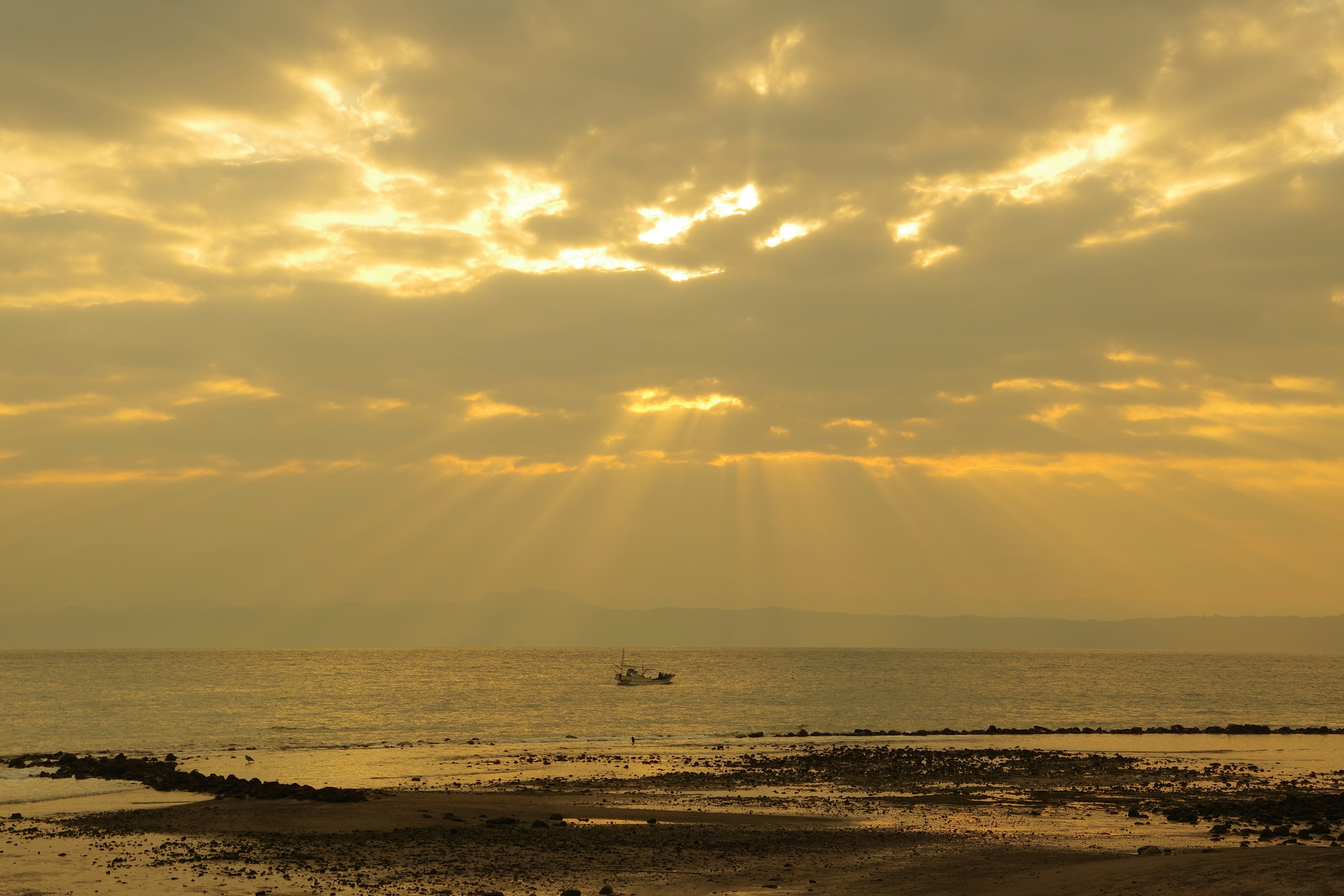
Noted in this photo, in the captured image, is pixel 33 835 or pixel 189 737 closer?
pixel 33 835

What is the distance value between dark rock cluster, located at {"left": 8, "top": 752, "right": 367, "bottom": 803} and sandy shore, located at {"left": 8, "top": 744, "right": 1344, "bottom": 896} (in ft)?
4.66

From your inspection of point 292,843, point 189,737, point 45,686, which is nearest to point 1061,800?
point 292,843

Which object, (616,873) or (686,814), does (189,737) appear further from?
(616,873)

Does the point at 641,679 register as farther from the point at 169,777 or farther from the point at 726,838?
the point at 726,838

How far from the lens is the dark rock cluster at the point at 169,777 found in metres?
36.7

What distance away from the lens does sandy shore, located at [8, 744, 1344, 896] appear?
21219 millimetres

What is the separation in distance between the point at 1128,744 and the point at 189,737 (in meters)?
68.1

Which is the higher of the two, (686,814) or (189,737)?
(686,814)

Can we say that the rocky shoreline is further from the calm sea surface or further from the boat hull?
the boat hull

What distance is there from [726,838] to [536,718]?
223 ft

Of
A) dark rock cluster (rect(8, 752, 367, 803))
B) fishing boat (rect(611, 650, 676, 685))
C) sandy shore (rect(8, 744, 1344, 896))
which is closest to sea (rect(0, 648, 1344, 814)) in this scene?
dark rock cluster (rect(8, 752, 367, 803))

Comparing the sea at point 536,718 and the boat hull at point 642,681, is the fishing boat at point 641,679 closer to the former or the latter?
the boat hull at point 642,681

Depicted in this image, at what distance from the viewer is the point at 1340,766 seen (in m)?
48.0

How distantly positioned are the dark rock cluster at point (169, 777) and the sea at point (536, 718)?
163 centimetres
